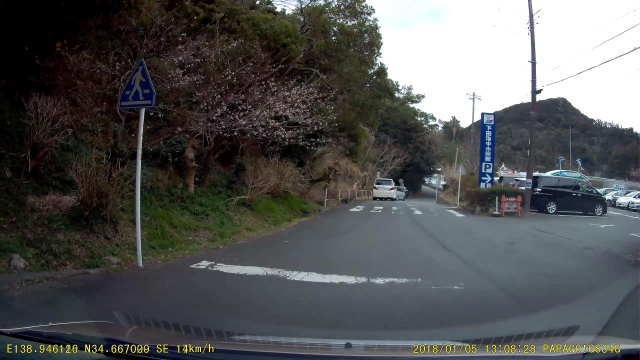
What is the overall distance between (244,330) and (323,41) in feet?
48.1

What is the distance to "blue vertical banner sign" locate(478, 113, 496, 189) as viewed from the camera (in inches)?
984

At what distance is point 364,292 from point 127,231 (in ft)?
16.4

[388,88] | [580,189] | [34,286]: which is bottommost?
[34,286]

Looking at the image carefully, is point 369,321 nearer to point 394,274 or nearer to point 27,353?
point 394,274

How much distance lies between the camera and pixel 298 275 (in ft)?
26.0

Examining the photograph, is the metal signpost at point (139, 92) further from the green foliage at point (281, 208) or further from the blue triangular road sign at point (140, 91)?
the green foliage at point (281, 208)

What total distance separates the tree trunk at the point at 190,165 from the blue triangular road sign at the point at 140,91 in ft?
17.9

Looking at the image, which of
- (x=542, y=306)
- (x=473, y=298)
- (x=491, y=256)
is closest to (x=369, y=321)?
(x=473, y=298)

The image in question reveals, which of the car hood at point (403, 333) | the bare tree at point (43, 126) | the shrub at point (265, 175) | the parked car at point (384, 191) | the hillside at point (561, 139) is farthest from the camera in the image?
the hillside at point (561, 139)

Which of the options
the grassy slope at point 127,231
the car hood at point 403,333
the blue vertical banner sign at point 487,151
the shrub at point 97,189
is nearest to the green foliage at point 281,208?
the grassy slope at point 127,231

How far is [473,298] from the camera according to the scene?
653 centimetres

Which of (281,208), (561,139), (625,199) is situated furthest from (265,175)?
(561,139)

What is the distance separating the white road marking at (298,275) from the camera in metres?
7.55

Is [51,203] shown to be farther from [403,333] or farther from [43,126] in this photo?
[403,333]
